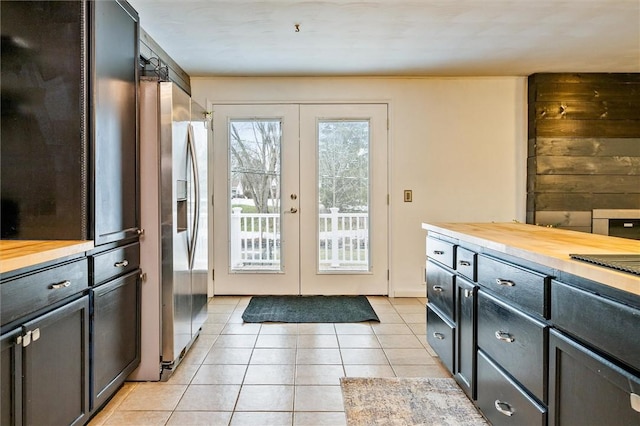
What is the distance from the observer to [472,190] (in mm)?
4352

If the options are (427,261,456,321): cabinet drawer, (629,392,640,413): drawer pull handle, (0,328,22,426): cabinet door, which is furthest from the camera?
(427,261,456,321): cabinet drawer

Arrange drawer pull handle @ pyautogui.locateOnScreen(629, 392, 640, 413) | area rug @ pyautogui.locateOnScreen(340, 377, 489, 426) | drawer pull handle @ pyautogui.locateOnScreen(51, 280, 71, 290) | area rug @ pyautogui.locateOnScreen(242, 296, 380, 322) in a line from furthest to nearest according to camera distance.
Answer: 1. area rug @ pyautogui.locateOnScreen(242, 296, 380, 322)
2. area rug @ pyautogui.locateOnScreen(340, 377, 489, 426)
3. drawer pull handle @ pyautogui.locateOnScreen(51, 280, 71, 290)
4. drawer pull handle @ pyautogui.locateOnScreen(629, 392, 640, 413)

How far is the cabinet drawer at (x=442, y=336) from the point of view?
2.25 m

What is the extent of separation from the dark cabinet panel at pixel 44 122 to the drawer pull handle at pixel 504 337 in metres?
1.84

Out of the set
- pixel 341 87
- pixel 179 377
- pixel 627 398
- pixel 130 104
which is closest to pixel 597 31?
pixel 341 87

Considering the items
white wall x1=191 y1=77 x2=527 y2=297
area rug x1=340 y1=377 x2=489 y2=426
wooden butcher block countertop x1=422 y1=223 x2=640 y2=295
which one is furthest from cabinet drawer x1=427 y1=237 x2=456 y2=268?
white wall x1=191 y1=77 x2=527 y2=297

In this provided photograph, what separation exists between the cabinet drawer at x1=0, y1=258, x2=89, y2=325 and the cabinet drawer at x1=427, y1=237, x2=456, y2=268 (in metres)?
1.82

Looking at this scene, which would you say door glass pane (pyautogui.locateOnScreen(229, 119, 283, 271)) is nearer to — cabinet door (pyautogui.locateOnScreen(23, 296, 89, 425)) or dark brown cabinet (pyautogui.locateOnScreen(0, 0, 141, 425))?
dark brown cabinet (pyautogui.locateOnScreen(0, 0, 141, 425))

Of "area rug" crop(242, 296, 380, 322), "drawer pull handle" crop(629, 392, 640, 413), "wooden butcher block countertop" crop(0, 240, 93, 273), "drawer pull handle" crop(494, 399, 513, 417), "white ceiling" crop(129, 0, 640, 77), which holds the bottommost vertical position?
"area rug" crop(242, 296, 380, 322)

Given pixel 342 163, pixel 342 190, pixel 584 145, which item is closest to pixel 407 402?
pixel 342 190

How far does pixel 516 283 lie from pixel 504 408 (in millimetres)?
527

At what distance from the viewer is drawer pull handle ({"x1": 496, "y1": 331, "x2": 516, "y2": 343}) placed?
159 centimetres

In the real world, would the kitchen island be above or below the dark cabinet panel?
below

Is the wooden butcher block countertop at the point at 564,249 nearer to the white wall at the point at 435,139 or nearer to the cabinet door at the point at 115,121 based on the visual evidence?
the cabinet door at the point at 115,121
